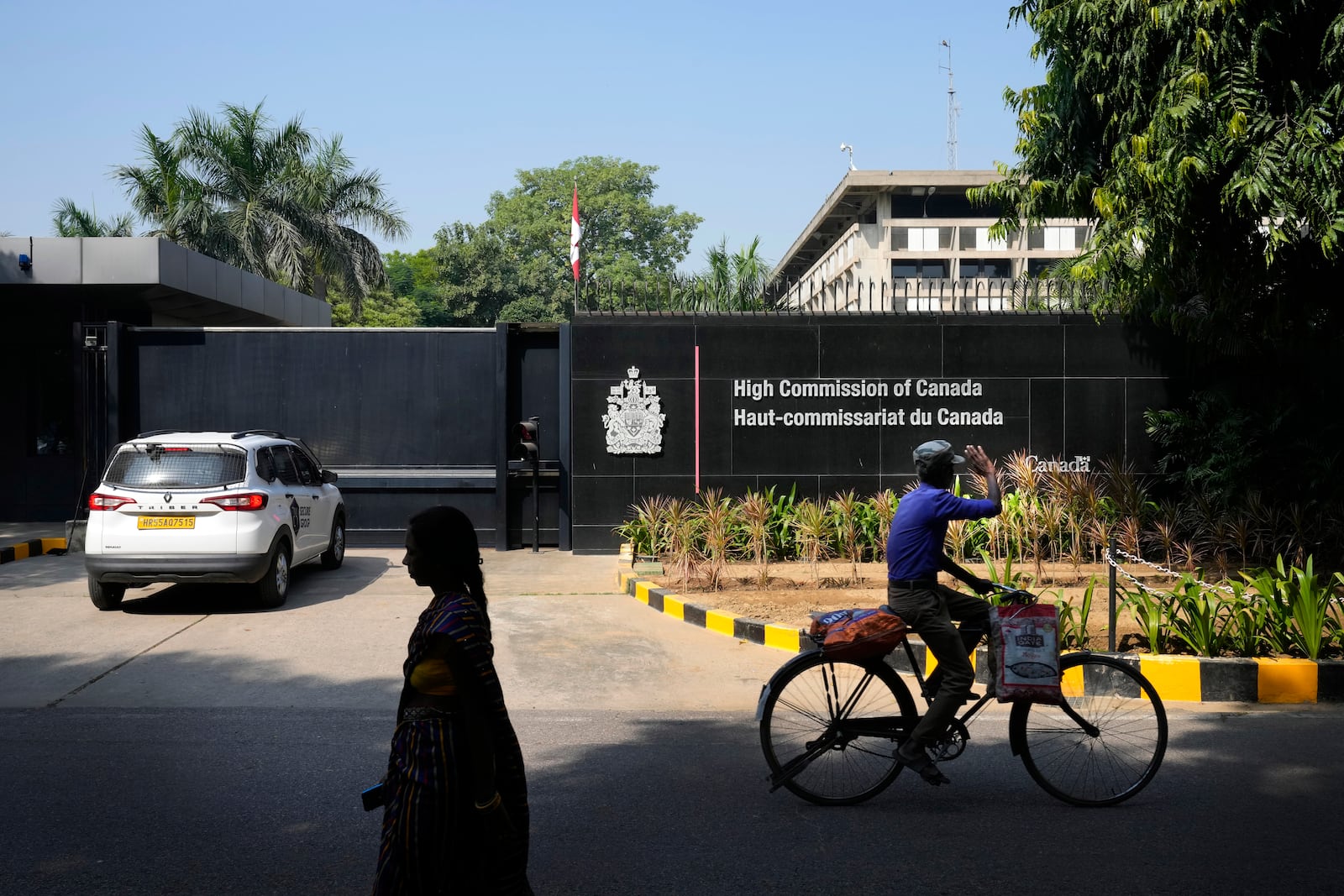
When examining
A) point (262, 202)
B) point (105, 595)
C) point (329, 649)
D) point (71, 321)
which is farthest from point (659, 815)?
point (262, 202)

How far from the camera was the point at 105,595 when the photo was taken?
10641mm

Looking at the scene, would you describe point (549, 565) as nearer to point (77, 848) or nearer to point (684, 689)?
point (684, 689)

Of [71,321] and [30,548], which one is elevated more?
[71,321]

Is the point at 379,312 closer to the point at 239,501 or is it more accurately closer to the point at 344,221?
the point at 344,221

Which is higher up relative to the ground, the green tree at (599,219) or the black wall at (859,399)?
the green tree at (599,219)

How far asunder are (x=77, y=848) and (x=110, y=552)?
19.3 ft

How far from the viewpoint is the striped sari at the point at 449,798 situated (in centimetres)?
319

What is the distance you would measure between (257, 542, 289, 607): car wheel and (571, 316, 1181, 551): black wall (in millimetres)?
4348

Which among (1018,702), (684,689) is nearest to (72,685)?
(684,689)

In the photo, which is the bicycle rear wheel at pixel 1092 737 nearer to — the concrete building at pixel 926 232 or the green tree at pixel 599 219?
the concrete building at pixel 926 232

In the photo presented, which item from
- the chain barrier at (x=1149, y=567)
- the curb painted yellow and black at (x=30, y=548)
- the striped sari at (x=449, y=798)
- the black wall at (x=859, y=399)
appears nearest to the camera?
the striped sari at (x=449, y=798)

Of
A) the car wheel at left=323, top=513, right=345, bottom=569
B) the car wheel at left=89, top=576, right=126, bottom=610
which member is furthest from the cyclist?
the car wheel at left=323, top=513, right=345, bottom=569

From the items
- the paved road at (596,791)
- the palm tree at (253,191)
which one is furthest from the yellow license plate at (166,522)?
the palm tree at (253,191)

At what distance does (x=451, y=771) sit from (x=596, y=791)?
2508 millimetres
